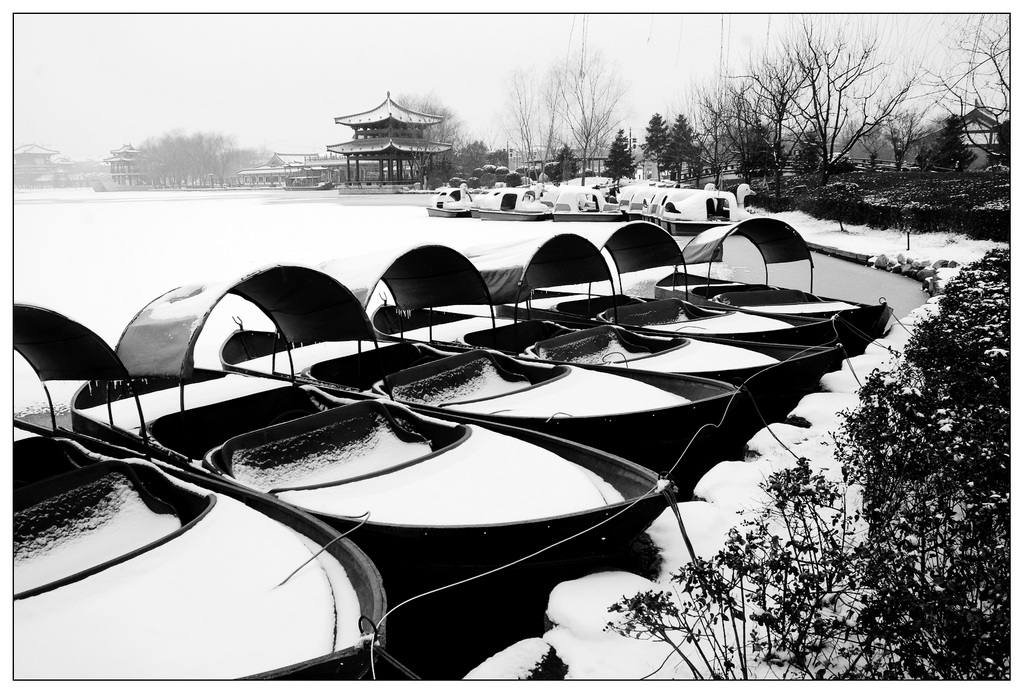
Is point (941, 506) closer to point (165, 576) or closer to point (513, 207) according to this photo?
point (165, 576)

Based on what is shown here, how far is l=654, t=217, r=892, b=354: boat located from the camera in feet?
31.2

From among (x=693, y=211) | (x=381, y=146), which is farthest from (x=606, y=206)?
(x=381, y=146)

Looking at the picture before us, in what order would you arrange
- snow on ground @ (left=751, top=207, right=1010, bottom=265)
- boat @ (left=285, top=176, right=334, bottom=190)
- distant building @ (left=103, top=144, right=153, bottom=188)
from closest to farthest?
1. snow on ground @ (left=751, top=207, right=1010, bottom=265)
2. boat @ (left=285, top=176, right=334, bottom=190)
3. distant building @ (left=103, top=144, right=153, bottom=188)

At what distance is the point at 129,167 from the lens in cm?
6956

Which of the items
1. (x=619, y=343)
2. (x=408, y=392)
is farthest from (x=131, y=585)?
(x=619, y=343)

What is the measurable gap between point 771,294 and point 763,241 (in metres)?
1.16

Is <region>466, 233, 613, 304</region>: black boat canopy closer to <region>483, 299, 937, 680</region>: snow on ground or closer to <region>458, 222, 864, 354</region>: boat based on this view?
<region>458, 222, 864, 354</region>: boat

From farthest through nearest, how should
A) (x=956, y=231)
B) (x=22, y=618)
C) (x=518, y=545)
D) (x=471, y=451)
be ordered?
(x=956, y=231) < (x=471, y=451) < (x=518, y=545) < (x=22, y=618)

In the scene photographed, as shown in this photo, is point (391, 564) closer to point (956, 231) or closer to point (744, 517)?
point (744, 517)

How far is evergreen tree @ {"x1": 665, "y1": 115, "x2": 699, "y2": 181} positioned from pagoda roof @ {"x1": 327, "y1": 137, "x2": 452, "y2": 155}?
56.8ft

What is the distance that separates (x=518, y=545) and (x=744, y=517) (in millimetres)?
1544

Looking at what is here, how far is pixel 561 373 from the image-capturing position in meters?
6.81

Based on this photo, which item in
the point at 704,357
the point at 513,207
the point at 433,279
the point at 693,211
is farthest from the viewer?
the point at 513,207

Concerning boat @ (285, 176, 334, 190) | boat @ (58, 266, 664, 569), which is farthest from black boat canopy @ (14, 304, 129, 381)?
boat @ (285, 176, 334, 190)
